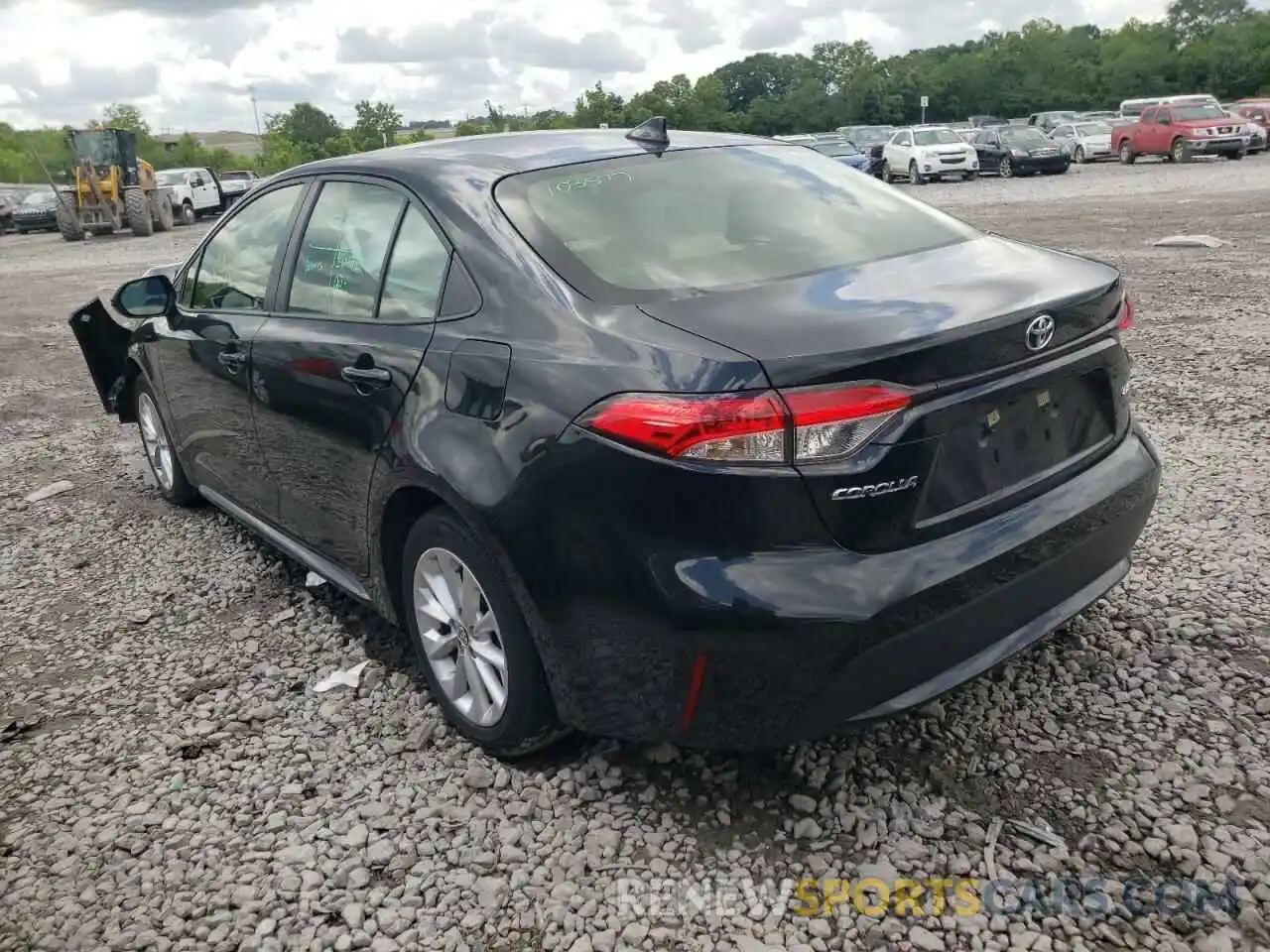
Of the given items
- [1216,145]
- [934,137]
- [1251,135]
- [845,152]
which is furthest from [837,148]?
[1251,135]

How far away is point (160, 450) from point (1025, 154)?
1137 inches

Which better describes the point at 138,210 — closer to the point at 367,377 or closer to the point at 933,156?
the point at 933,156

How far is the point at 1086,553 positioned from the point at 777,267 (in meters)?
1.07

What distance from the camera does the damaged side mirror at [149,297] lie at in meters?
4.67

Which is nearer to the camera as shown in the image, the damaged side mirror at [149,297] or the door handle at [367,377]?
the door handle at [367,377]

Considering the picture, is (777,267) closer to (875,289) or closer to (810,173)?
(875,289)

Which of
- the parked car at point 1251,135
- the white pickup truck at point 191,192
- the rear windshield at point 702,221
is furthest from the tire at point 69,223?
the parked car at point 1251,135

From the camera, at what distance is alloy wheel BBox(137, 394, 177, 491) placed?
530cm

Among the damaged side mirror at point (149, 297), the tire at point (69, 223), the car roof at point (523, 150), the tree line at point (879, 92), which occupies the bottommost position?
the damaged side mirror at point (149, 297)

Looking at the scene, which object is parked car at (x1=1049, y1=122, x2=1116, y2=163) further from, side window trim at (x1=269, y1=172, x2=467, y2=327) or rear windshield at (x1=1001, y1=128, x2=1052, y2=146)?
side window trim at (x1=269, y1=172, x2=467, y2=327)

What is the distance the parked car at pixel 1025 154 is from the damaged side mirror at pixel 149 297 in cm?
2904

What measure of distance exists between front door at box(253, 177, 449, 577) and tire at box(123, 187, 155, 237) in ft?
85.2

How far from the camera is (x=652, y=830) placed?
8.89 feet

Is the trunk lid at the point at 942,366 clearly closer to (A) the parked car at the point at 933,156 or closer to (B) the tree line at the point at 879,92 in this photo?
(A) the parked car at the point at 933,156
